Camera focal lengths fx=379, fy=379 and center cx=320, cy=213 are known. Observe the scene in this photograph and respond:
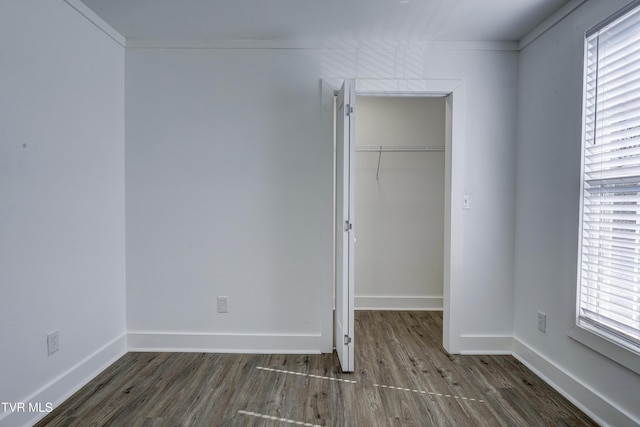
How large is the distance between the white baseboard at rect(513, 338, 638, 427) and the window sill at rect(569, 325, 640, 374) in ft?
0.80

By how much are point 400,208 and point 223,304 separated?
214 cm

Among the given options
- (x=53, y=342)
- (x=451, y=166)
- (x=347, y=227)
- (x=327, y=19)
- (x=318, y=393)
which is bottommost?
(x=318, y=393)

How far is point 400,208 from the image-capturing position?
4121 mm

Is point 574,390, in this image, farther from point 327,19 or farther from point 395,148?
point 327,19

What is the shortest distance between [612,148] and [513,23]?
116 cm

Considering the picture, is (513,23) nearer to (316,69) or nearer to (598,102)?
(598,102)

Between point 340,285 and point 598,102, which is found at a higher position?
point 598,102

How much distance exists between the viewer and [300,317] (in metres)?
2.95

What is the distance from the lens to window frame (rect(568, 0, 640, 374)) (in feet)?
6.00

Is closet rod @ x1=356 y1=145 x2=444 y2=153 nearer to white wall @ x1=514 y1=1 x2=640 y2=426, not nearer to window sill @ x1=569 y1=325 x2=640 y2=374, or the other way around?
white wall @ x1=514 y1=1 x2=640 y2=426

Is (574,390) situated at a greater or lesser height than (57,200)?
lesser

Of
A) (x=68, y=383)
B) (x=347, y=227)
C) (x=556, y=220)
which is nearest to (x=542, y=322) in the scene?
(x=556, y=220)

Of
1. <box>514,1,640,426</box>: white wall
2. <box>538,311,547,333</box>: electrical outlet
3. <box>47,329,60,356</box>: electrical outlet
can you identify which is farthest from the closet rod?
<box>47,329,60,356</box>: electrical outlet

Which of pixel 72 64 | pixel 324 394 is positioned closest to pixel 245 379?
pixel 324 394
